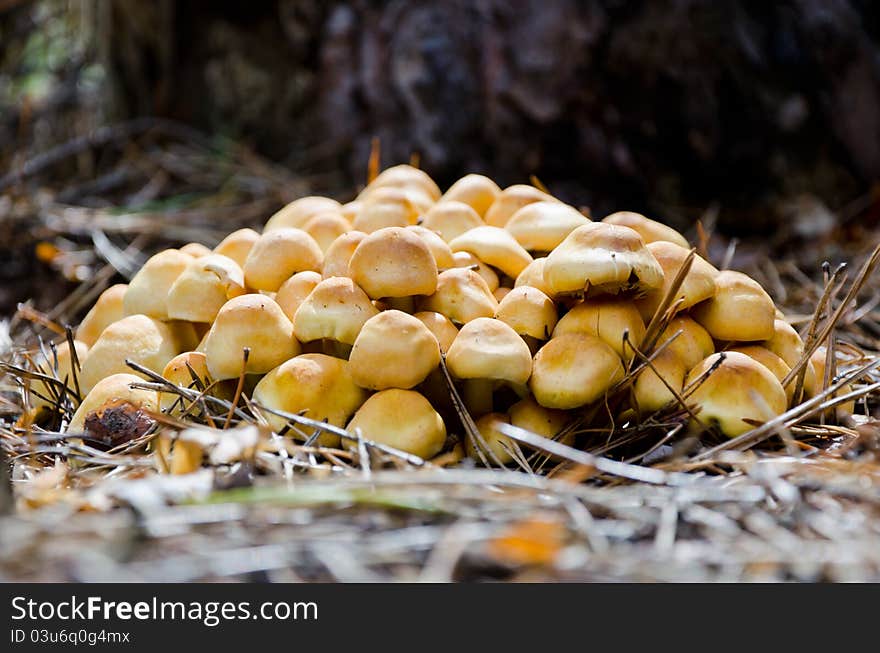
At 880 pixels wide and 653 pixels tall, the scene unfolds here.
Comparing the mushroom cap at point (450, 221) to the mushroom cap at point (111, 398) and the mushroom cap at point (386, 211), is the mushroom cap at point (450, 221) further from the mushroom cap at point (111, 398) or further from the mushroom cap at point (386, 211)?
the mushroom cap at point (111, 398)

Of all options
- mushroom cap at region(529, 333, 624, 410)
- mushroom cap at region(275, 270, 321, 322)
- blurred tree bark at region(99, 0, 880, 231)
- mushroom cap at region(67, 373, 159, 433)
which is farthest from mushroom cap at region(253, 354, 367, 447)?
blurred tree bark at region(99, 0, 880, 231)

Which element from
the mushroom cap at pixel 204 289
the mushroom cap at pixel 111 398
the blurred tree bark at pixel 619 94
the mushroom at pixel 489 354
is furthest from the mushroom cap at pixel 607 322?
the blurred tree bark at pixel 619 94

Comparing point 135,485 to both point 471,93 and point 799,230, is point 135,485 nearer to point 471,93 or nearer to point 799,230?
point 471,93

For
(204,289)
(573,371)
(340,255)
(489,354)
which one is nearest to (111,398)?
(204,289)

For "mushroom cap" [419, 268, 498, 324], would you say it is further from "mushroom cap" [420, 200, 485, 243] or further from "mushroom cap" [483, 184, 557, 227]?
"mushroom cap" [483, 184, 557, 227]

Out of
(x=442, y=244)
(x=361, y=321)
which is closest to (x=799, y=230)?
(x=442, y=244)

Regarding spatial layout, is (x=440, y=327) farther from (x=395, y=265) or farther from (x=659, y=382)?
(x=659, y=382)
